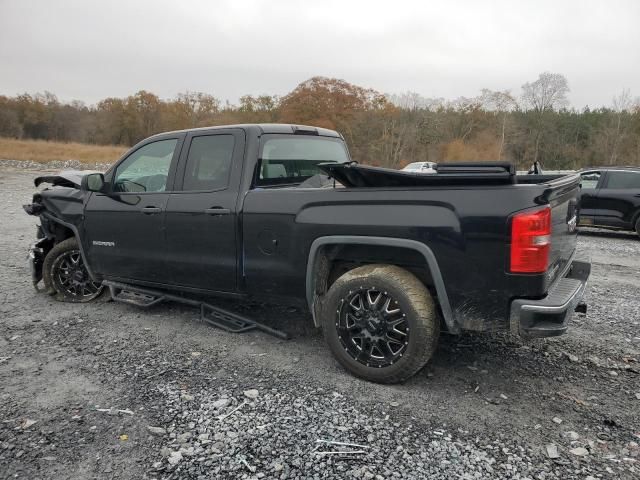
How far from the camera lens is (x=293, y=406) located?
10.1 feet

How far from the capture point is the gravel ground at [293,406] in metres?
2.50

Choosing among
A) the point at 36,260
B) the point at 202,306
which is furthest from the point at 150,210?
the point at 36,260

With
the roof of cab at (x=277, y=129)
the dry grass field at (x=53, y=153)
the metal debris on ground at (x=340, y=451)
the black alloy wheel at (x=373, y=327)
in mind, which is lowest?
the metal debris on ground at (x=340, y=451)

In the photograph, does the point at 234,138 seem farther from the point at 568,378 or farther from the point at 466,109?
the point at 466,109

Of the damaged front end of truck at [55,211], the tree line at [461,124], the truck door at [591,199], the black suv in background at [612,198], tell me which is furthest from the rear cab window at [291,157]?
the tree line at [461,124]

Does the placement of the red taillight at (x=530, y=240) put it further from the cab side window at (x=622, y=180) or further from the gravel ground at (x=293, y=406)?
the cab side window at (x=622, y=180)

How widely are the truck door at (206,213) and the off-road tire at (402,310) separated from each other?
3.39 ft

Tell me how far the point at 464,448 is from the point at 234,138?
299 centimetres

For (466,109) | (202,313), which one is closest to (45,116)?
(466,109)

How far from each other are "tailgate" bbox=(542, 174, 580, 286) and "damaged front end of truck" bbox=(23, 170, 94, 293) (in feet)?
14.7

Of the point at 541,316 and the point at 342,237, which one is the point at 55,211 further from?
the point at 541,316

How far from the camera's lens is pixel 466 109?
156 ft

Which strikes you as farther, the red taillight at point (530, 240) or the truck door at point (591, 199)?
the truck door at point (591, 199)

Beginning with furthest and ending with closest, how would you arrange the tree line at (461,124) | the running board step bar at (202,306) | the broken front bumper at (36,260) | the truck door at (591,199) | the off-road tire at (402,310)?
the tree line at (461,124), the truck door at (591,199), the broken front bumper at (36,260), the running board step bar at (202,306), the off-road tire at (402,310)
